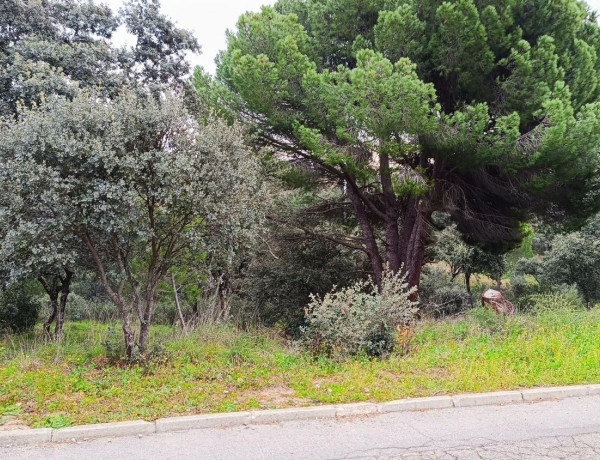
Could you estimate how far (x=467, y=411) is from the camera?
5.16 m

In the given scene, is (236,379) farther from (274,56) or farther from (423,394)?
(274,56)

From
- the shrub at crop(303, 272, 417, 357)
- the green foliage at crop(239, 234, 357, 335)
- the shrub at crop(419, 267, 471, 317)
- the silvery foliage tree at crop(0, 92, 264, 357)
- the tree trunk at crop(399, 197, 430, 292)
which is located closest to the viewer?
the silvery foliage tree at crop(0, 92, 264, 357)

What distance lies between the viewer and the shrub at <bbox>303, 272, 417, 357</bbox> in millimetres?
6934

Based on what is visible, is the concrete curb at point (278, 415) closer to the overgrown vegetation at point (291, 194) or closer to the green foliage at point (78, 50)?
the overgrown vegetation at point (291, 194)

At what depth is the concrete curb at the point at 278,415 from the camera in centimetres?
437

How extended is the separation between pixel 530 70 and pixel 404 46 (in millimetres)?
2537

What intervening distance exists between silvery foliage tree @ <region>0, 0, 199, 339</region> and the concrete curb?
4.80 metres

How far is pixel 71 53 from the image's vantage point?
13.6 m

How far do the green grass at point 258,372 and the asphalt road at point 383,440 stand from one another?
444mm

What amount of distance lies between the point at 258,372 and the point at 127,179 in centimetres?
323

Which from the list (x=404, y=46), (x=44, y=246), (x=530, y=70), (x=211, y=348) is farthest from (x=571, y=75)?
(x=44, y=246)

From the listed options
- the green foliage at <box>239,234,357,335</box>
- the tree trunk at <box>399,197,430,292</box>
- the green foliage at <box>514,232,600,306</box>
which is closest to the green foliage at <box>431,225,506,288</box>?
the green foliage at <box>514,232,600,306</box>

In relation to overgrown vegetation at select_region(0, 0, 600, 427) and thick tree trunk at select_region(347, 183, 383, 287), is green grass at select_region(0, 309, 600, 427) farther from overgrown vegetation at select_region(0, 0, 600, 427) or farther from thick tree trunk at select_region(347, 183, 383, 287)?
thick tree trunk at select_region(347, 183, 383, 287)

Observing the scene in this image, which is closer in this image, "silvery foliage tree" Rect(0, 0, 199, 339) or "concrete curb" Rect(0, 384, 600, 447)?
"concrete curb" Rect(0, 384, 600, 447)
